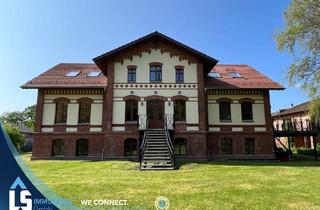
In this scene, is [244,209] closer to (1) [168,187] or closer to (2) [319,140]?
(1) [168,187]

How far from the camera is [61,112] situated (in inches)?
811

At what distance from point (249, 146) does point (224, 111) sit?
333 centimetres

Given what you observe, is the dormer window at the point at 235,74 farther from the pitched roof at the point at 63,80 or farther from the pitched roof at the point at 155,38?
the pitched roof at the point at 63,80

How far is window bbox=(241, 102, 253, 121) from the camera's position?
20906mm

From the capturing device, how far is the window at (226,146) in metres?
20.5

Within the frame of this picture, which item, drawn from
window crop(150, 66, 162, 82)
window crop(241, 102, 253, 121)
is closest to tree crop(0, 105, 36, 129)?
window crop(150, 66, 162, 82)

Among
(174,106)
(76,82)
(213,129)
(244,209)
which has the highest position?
(76,82)

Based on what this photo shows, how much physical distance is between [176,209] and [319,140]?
29.9 meters

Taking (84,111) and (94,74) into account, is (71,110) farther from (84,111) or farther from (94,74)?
(94,74)

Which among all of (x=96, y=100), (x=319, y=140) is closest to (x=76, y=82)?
(x=96, y=100)

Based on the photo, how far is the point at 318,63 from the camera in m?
16.4

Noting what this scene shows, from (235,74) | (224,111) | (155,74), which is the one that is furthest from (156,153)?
(235,74)

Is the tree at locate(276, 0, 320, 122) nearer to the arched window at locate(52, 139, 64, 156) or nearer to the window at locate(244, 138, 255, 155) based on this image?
the window at locate(244, 138, 255, 155)

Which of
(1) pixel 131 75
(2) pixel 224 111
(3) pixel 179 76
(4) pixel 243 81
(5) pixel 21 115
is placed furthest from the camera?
(5) pixel 21 115
